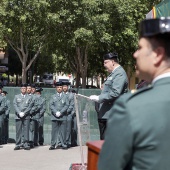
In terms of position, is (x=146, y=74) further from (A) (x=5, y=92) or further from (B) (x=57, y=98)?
(A) (x=5, y=92)

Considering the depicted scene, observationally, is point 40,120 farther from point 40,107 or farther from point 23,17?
point 23,17

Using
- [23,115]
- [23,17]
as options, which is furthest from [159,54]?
[23,17]

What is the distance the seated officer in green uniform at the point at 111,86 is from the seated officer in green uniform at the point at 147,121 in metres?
4.36

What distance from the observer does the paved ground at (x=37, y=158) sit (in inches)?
371

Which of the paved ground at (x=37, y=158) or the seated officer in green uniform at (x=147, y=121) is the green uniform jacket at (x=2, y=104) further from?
the seated officer in green uniform at (x=147, y=121)

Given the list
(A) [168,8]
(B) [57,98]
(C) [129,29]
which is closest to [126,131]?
(A) [168,8]

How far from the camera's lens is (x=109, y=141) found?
1.95 meters

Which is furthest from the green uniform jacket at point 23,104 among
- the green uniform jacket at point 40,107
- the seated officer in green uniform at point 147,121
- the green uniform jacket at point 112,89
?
the seated officer in green uniform at point 147,121

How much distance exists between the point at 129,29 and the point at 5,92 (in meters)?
14.9

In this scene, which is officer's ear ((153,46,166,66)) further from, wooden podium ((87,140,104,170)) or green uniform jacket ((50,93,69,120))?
green uniform jacket ((50,93,69,120))

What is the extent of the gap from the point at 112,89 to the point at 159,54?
462cm

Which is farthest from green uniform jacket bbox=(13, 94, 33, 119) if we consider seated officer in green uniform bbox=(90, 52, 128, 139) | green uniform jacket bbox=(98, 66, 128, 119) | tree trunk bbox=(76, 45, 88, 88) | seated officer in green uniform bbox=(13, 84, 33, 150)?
tree trunk bbox=(76, 45, 88, 88)

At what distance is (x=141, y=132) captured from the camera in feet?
6.11

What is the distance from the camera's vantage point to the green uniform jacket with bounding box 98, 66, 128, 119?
21.5ft
